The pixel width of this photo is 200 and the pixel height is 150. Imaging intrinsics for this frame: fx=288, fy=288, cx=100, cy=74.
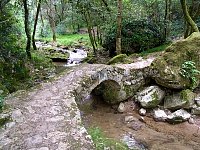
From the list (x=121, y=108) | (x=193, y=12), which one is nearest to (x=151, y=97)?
(x=121, y=108)

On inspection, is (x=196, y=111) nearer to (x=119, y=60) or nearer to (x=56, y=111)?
(x=119, y=60)

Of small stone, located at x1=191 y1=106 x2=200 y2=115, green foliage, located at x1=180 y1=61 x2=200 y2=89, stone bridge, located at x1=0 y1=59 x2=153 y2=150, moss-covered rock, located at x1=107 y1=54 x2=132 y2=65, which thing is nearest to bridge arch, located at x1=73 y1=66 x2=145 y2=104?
stone bridge, located at x1=0 y1=59 x2=153 y2=150

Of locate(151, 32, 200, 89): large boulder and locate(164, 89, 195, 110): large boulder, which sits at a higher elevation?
locate(151, 32, 200, 89): large boulder

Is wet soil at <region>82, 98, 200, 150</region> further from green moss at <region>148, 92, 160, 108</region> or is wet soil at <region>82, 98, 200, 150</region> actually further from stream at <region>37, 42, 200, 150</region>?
green moss at <region>148, 92, 160, 108</region>

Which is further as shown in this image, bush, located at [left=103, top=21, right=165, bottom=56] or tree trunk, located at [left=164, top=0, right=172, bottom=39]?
tree trunk, located at [left=164, top=0, right=172, bottom=39]

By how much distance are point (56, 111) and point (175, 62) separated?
21.2 feet

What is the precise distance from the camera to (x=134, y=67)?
1234 cm

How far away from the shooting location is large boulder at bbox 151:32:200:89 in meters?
11.8

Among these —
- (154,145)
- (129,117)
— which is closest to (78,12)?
(129,117)

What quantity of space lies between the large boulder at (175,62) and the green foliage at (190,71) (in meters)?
0.12

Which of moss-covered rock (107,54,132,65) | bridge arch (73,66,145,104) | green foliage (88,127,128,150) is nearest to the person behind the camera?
green foliage (88,127,128,150)

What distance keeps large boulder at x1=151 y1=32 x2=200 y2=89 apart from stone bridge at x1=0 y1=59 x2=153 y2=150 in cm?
93

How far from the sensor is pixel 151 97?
39.0 feet

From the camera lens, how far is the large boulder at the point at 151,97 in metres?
11.8
